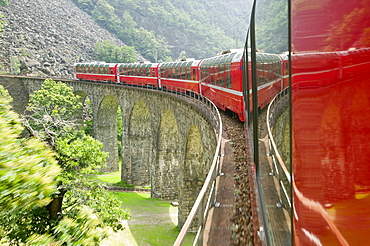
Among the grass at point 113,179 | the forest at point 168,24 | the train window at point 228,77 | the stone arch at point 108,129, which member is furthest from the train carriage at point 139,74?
the forest at point 168,24

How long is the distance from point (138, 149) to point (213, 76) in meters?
15.3

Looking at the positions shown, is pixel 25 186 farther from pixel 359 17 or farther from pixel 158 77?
pixel 158 77

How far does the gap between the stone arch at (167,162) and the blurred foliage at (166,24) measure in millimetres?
68364

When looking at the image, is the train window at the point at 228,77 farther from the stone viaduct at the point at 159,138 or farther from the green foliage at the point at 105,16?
the green foliage at the point at 105,16

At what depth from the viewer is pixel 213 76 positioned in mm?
13836

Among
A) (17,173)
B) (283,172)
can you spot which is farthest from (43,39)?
(283,172)

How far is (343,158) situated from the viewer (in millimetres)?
871

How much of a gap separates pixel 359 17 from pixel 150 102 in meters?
22.0

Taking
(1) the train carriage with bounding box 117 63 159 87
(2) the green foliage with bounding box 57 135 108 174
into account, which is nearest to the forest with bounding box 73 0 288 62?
(1) the train carriage with bounding box 117 63 159 87

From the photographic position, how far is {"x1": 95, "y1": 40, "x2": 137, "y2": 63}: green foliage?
74.8 metres

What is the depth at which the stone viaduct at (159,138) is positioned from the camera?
15.1 metres

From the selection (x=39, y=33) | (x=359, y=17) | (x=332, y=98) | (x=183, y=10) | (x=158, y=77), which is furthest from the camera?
(x=183, y=10)

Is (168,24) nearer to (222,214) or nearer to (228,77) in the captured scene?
(228,77)

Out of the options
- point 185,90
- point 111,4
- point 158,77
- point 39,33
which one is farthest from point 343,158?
point 111,4
